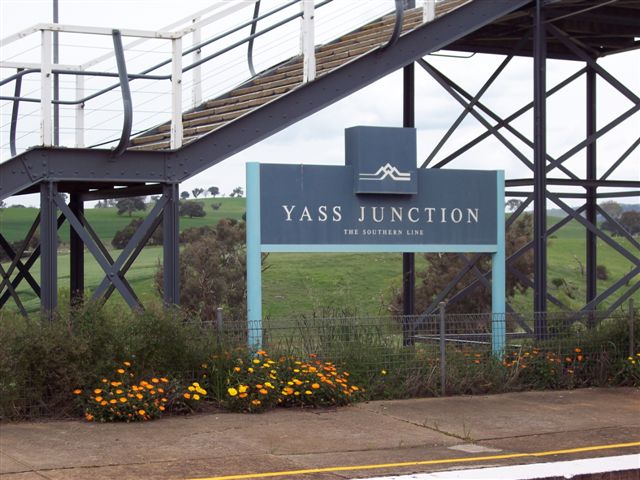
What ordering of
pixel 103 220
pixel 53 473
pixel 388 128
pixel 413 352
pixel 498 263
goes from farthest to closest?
pixel 103 220 < pixel 498 263 < pixel 388 128 < pixel 413 352 < pixel 53 473

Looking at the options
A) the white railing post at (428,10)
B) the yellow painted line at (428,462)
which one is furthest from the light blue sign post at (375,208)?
the yellow painted line at (428,462)

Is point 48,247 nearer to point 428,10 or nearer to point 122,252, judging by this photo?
point 122,252

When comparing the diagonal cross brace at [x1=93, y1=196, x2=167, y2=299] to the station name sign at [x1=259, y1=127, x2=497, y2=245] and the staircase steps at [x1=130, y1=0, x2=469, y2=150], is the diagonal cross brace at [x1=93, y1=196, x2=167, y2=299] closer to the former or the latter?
the staircase steps at [x1=130, y1=0, x2=469, y2=150]

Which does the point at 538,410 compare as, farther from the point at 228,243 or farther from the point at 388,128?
the point at 228,243

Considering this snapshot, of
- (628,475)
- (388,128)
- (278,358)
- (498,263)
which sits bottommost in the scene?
(628,475)

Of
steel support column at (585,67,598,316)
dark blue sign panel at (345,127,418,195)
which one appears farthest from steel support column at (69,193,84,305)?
steel support column at (585,67,598,316)

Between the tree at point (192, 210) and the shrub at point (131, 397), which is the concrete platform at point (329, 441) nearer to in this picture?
the shrub at point (131, 397)

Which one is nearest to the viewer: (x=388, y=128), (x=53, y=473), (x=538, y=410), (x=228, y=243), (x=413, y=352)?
(x=53, y=473)

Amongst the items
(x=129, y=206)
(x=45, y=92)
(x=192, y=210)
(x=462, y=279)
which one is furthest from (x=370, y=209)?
(x=192, y=210)

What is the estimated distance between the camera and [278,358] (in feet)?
43.1

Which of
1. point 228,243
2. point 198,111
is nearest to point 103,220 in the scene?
point 228,243

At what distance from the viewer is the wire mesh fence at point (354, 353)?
37.9 feet

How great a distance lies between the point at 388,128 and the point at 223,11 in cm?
281

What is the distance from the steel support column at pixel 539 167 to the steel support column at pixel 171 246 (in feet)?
18.5
